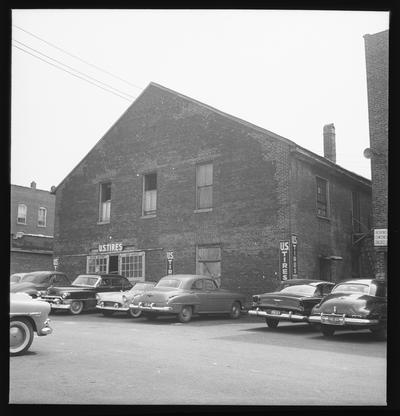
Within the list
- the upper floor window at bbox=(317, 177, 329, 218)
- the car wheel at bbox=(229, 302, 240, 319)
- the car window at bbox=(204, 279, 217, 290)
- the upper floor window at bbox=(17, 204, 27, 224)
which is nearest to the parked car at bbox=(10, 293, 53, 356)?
the car window at bbox=(204, 279, 217, 290)

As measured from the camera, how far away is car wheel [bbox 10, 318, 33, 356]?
903 cm

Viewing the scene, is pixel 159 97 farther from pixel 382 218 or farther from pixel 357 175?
pixel 382 218

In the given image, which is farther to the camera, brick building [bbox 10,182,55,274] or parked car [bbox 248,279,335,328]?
brick building [bbox 10,182,55,274]

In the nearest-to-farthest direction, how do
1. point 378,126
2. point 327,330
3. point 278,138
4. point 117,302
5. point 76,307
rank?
point 327,330 < point 117,302 < point 76,307 < point 378,126 < point 278,138

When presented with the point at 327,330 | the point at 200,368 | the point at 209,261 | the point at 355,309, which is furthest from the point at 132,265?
the point at 200,368

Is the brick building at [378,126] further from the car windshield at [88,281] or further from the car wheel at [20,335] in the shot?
the car wheel at [20,335]

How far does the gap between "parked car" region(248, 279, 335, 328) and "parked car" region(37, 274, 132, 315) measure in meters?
7.24

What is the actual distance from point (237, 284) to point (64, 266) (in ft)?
36.4

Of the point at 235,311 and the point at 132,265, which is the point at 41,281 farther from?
the point at 235,311

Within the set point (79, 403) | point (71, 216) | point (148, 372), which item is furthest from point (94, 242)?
point (79, 403)

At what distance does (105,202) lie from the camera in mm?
26672

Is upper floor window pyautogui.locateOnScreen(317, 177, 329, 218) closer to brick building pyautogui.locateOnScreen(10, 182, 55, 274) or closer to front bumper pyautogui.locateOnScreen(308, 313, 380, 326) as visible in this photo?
front bumper pyautogui.locateOnScreen(308, 313, 380, 326)

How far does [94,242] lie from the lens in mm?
26375

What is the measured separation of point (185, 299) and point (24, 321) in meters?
7.06
